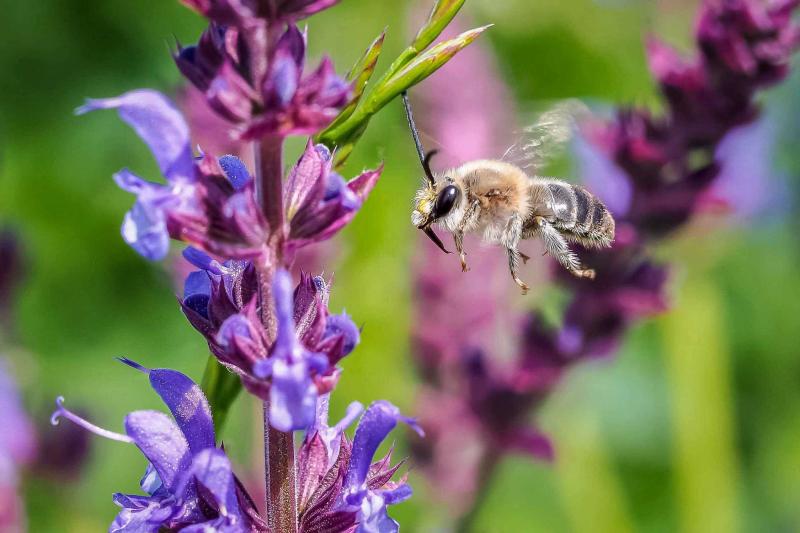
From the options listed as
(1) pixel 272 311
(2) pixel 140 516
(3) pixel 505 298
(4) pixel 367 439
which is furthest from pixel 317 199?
(3) pixel 505 298

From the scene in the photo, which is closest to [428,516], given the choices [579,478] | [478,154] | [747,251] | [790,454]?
[579,478]

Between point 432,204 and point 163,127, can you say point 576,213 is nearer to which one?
A: point 432,204

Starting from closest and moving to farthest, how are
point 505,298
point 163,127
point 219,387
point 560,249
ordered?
point 163,127 → point 219,387 → point 560,249 → point 505,298

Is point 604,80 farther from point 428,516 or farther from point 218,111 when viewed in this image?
point 218,111

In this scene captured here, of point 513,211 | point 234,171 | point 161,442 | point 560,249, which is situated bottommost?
point 161,442

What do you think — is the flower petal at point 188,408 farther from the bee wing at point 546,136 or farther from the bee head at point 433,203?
the bee wing at point 546,136

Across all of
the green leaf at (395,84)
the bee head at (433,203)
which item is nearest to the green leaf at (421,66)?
the green leaf at (395,84)

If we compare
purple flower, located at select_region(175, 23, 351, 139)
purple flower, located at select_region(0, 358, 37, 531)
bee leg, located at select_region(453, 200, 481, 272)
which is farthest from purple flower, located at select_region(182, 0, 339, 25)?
purple flower, located at select_region(0, 358, 37, 531)
